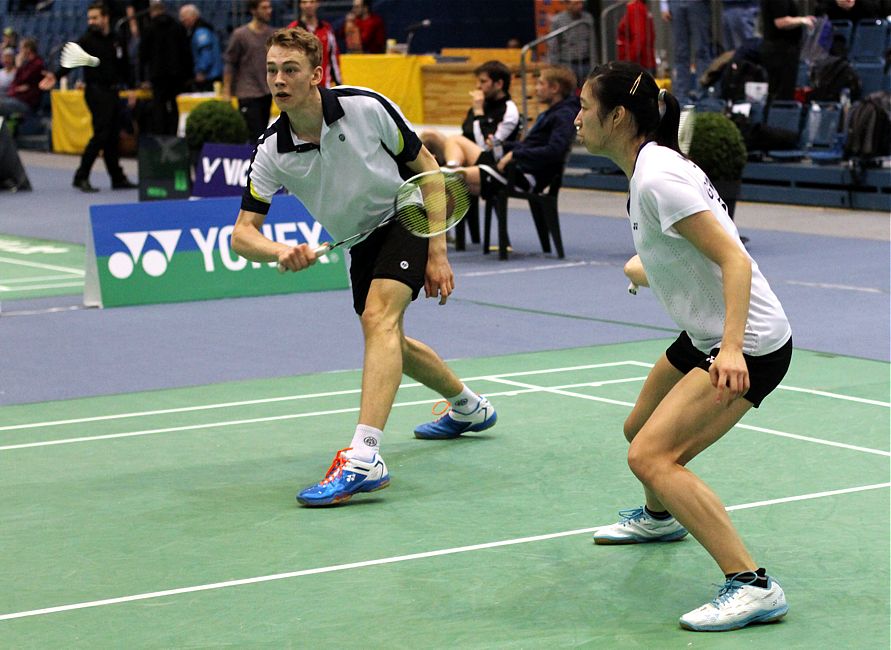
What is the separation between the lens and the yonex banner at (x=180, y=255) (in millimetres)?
→ 11133

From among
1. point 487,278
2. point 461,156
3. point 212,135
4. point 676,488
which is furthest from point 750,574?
point 212,135

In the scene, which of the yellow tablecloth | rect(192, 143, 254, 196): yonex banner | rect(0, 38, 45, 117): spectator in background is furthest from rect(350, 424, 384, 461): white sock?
rect(0, 38, 45, 117): spectator in background

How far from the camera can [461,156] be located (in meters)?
13.4

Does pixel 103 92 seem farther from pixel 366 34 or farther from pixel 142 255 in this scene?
pixel 142 255

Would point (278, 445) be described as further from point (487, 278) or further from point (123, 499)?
point (487, 278)

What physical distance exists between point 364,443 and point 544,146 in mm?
7566

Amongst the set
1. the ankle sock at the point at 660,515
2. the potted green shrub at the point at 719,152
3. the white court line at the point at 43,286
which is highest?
the potted green shrub at the point at 719,152

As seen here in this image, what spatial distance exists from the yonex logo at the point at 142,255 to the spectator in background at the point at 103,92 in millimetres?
8768

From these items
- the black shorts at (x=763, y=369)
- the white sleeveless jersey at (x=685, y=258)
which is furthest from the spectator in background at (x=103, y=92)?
the black shorts at (x=763, y=369)

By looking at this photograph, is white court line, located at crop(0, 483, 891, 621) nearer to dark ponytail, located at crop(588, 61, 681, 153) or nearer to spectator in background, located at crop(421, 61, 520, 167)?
dark ponytail, located at crop(588, 61, 681, 153)

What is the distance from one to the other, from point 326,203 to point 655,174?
2256mm

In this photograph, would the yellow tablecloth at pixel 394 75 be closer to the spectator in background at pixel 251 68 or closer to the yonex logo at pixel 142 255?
the spectator in background at pixel 251 68

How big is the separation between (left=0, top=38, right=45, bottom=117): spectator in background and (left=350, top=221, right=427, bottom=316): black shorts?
2220 cm

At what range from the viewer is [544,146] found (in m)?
13.2
